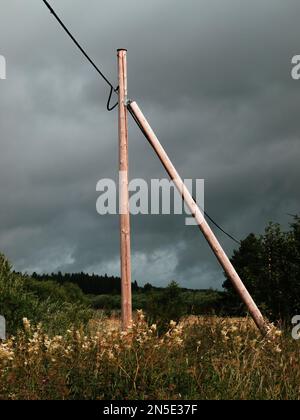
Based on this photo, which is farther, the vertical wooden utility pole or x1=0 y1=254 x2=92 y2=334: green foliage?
x1=0 y1=254 x2=92 y2=334: green foliage

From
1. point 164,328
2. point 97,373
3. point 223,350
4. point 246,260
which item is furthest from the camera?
point 246,260

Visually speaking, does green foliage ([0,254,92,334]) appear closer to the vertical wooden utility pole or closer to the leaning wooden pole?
the vertical wooden utility pole

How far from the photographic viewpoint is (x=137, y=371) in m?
7.55

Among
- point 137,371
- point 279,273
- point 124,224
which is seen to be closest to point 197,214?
point 124,224

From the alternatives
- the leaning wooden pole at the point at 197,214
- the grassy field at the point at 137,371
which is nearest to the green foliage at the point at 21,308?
the leaning wooden pole at the point at 197,214

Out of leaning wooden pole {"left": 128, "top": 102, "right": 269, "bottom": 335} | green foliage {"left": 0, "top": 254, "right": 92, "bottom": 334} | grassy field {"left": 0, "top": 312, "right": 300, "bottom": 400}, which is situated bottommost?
grassy field {"left": 0, "top": 312, "right": 300, "bottom": 400}

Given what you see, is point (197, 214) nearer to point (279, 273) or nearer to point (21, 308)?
point (21, 308)

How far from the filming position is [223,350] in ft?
31.2

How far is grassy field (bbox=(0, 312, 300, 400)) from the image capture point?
746 centimetres

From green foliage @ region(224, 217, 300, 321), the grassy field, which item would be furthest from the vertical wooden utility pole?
green foliage @ region(224, 217, 300, 321)

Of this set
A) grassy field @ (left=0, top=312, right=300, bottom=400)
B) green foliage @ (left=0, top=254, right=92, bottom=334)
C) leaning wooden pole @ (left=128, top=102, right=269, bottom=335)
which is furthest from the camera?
green foliage @ (left=0, top=254, right=92, bottom=334)
